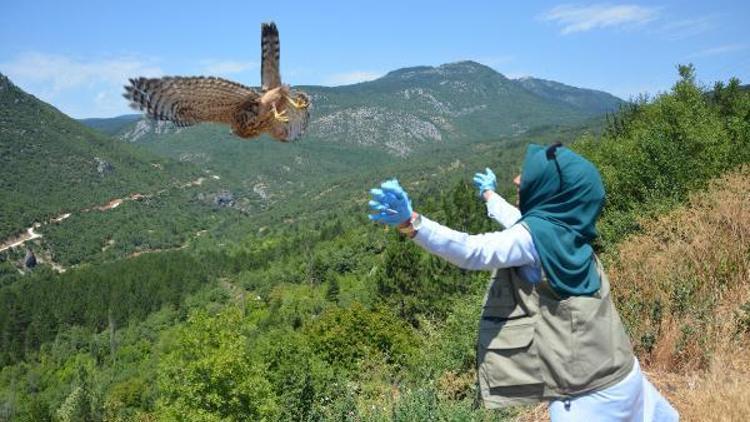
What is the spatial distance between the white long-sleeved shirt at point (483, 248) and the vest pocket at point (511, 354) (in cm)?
24

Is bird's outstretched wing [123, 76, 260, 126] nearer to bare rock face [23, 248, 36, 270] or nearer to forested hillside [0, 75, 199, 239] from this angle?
bare rock face [23, 248, 36, 270]

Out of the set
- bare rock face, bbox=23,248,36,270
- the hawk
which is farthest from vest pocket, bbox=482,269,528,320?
bare rock face, bbox=23,248,36,270

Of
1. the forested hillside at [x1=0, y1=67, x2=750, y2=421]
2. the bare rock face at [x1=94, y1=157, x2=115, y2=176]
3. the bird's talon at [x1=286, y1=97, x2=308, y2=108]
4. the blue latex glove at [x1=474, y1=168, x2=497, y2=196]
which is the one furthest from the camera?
the bare rock face at [x1=94, y1=157, x2=115, y2=176]

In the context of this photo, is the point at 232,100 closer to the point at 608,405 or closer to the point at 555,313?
the point at 555,313

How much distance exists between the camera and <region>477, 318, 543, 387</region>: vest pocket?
8.34 ft

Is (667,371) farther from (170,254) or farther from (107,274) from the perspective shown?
(170,254)

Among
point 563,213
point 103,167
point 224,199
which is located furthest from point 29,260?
point 563,213

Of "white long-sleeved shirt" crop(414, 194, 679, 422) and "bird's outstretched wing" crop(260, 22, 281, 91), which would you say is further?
"white long-sleeved shirt" crop(414, 194, 679, 422)

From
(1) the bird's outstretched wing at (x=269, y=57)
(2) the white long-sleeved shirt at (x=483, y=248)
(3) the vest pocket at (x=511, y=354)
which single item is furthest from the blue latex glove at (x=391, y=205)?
(3) the vest pocket at (x=511, y=354)

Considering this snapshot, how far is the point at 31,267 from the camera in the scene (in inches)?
4779

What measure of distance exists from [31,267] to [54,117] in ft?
191

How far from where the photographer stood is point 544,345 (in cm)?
254

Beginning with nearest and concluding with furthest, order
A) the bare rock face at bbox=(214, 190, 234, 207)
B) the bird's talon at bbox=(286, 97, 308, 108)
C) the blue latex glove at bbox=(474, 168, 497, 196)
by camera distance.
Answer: the bird's talon at bbox=(286, 97, 308, 108)
the blue latex glove at bbox=(474, 168, 497, 196)
the bare rock face at bbox=(214, 190, 234, 207)

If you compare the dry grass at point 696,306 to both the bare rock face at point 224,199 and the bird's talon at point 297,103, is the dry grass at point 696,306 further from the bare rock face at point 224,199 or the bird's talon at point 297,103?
the bare rock face at point 224,199
